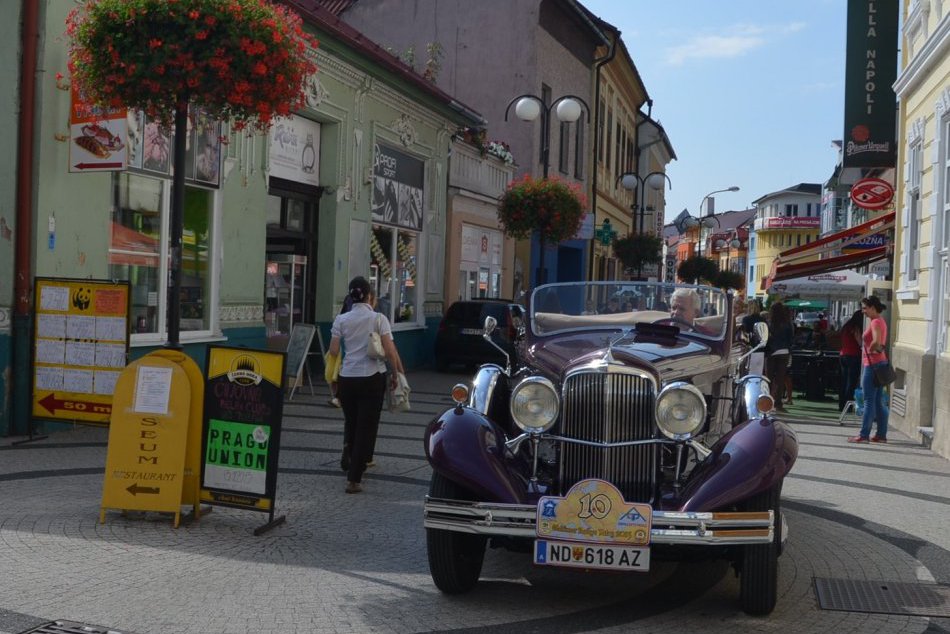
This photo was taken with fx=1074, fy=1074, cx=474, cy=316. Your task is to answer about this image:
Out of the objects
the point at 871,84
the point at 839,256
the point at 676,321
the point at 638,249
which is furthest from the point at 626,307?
the point at 638,249

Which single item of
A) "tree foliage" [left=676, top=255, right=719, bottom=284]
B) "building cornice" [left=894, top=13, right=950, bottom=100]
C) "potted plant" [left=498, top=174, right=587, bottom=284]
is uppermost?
"building cornice" [left=894, top=13, right=950, bottom=100]

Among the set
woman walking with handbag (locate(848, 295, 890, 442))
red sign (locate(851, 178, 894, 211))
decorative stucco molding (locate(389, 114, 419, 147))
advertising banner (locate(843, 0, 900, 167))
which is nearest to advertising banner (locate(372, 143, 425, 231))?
decorative stucco molding (locate(389, 114, 419, 147))

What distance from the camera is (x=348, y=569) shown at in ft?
19.7

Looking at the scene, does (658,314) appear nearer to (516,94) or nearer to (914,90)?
(914,90)

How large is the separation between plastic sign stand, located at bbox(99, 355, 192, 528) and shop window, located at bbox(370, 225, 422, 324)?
1184 centimetres

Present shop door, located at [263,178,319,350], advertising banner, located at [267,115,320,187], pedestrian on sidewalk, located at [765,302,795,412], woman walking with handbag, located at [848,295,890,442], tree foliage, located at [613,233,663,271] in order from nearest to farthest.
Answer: woman walking with handbag, located at [848,295,890,442], advertising banner, located at [267,115,320,187], shop door, located at [263,178,319,350], pedestrian on sidewalk, located at [765,302,795,412], tree foliage, located at [613,233,663,271]

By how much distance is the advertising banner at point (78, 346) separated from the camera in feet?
30.8

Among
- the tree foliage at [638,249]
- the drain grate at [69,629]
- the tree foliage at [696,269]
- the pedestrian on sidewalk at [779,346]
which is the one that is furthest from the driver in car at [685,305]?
the tree foliage at [696,269]

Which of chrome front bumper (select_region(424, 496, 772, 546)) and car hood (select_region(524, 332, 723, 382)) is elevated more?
car hood (select_region(524, 332, 723, 382))

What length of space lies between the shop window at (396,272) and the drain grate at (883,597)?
43.9 ft

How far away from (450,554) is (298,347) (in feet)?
30.6

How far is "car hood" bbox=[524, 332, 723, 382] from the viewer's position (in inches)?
234

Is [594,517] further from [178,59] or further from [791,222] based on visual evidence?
[791,222]

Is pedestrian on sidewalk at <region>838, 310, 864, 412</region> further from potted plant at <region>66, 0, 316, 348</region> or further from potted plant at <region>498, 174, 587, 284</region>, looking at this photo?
potted plant at <region>66, 0, 316, 348</region>
